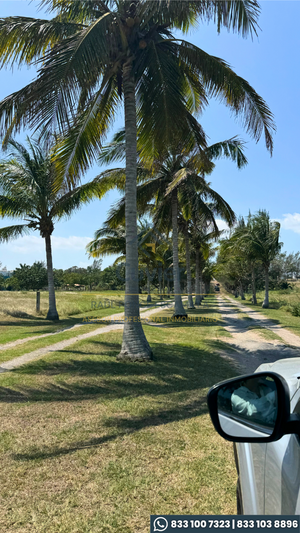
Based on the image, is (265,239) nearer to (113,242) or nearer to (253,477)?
(113,242)

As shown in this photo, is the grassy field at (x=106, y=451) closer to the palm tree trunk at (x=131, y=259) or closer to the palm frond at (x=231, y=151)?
the palm tree trunk at (x=131, y=259)

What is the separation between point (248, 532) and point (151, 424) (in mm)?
3181

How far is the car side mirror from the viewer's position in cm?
163

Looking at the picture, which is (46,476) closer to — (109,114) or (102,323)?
(109,114)

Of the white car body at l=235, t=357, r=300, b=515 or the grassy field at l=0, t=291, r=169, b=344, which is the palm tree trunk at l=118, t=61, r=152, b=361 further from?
the white car body at l=235, t=357, r=300, b=515

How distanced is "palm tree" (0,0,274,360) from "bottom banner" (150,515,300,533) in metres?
6.09

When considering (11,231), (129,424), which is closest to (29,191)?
(11,231)

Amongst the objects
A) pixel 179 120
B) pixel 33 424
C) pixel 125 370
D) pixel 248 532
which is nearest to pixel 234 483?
pixel 248 532

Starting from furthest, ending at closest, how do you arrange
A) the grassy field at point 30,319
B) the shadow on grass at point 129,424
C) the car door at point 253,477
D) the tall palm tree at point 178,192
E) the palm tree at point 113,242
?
the palm tree at point 113,242
the tall palm tree at point 178,192
the grassy field at point 30,319
the shadow on grass at point 129,424
the car door at point 253,477

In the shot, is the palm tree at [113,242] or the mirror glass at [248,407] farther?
the palm tree at [113,242]

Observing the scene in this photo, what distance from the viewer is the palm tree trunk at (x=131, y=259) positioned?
29.7ft

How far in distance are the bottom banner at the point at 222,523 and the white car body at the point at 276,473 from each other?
1.1 inches

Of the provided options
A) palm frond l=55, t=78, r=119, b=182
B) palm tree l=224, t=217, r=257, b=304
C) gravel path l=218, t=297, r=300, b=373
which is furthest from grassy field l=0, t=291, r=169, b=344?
palm tree l=224, t=217, r=257, b=304

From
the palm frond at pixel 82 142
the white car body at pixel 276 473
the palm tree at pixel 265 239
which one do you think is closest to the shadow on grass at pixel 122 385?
the white car body at pixel 276 473
